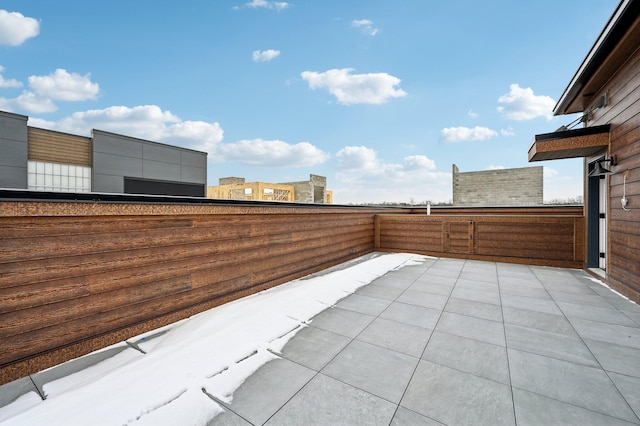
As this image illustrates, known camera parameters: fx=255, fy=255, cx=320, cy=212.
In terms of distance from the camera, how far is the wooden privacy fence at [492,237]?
A: 221 inches

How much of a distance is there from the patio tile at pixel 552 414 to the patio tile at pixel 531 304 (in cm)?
203

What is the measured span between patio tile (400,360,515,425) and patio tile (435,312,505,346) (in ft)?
2.46

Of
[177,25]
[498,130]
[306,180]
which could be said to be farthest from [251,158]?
[498,130]

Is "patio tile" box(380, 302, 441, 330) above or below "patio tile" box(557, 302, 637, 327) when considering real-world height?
below

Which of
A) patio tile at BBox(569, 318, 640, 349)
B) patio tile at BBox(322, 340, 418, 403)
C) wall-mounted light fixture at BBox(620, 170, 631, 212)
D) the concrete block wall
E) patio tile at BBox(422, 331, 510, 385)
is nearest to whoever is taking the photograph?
patio tile at BBox(322, 340, 418, 403)

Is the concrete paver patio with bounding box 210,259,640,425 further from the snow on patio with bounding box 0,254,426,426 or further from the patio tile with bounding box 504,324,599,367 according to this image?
the snow on patio with bounding box 0,254,426,426

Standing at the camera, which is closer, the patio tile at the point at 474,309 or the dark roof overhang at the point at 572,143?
the patio tile at the point at 474,309

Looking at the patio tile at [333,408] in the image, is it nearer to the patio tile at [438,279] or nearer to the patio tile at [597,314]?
the patio tile at [597,314]

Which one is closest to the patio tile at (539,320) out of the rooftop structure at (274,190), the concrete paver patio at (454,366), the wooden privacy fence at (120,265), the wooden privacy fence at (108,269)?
the concrete paver patio at (454,366)

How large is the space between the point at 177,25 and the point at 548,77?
1196 cm

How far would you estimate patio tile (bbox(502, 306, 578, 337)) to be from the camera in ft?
8.82

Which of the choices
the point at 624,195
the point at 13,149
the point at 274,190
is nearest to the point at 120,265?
the point at 624,195

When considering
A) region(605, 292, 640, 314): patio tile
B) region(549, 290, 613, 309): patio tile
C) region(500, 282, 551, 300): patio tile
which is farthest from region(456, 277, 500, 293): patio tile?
region(605, 292, 640, 314): patio tile

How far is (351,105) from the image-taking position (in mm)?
14578
